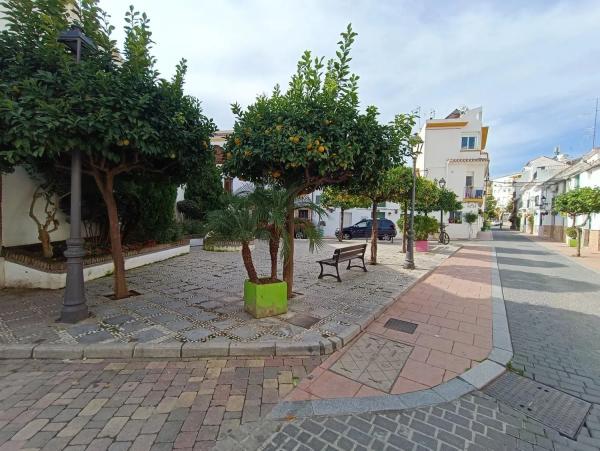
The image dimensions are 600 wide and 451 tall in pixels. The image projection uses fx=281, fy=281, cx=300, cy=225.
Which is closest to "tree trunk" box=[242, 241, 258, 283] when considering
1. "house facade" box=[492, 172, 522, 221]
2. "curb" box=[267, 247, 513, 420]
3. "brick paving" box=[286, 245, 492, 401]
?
"brick paving" box=[286, 245, 492, 401]

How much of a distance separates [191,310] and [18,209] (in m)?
5.17

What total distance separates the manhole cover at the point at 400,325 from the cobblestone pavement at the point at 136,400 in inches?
62.2

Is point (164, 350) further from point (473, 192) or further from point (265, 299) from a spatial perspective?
point (473, 192)

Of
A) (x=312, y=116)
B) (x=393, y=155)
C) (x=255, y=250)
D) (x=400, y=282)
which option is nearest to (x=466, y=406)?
(x=393, y=155)

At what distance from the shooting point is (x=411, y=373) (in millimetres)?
3096

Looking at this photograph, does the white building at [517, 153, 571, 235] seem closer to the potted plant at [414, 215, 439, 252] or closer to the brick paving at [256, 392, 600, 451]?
the potted plant at [414, 215, 439, 252]

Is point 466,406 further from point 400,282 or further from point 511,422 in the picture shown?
point 400,282

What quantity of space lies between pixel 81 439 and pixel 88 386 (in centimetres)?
79

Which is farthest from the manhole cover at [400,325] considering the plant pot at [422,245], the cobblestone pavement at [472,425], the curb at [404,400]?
the plant pot at [422,245]

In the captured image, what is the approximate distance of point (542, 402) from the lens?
2734mm

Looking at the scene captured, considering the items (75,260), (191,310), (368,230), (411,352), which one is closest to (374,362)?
(411,352)

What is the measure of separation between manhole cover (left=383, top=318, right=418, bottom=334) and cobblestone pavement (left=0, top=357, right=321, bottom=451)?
158cm

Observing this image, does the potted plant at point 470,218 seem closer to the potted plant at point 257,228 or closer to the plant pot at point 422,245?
the plant pot at point 422,245

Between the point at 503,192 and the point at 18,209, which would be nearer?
the point at 18,209
